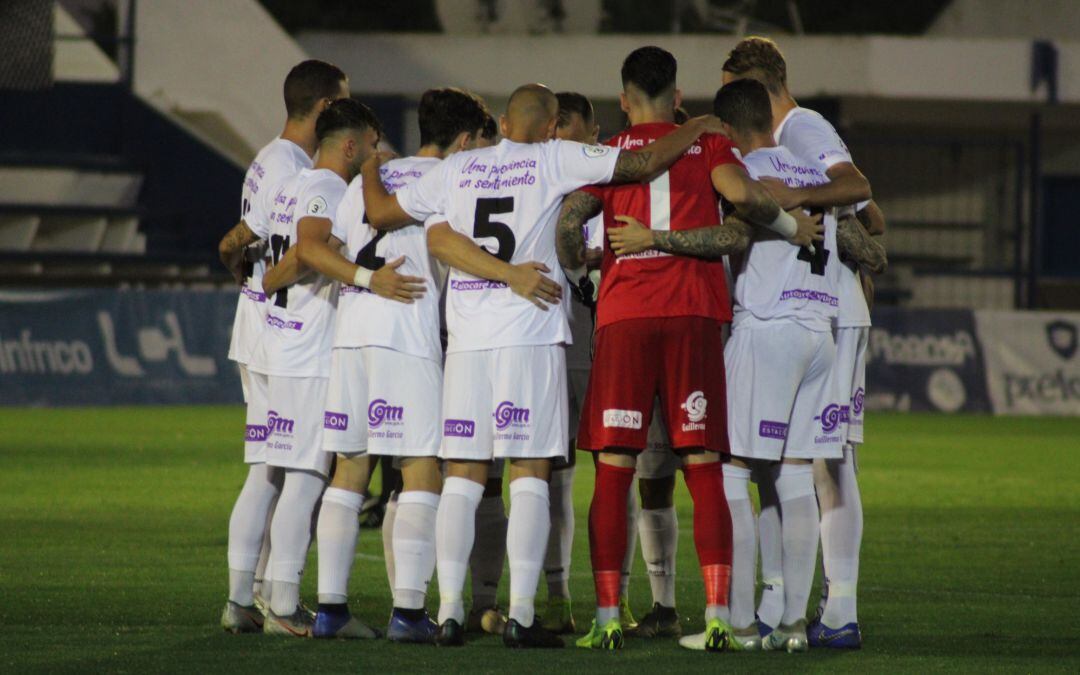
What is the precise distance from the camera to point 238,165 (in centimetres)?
2712

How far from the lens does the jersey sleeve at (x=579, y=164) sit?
253 inches

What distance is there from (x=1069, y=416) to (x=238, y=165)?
526 inches

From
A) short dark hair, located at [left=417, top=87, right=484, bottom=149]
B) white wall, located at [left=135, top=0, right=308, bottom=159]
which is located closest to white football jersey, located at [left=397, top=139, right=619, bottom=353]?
short dark hair, located at [left=417, top=87, right=484, bottom=149]

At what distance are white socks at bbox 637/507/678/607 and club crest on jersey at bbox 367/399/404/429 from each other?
1.14 m

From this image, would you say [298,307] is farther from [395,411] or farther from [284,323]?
[395,411]

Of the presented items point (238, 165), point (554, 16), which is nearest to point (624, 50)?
point (554, 16)

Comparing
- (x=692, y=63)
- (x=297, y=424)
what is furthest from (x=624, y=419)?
(x=692, y=63)

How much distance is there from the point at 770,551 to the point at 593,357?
3.47 ft

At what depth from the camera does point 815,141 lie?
271 inches

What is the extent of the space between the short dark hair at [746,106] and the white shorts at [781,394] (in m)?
0.81

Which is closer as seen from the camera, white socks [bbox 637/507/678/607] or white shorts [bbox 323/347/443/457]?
white shorts [bbox 323/347/443/457]

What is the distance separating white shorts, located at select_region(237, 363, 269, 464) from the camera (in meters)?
7.28

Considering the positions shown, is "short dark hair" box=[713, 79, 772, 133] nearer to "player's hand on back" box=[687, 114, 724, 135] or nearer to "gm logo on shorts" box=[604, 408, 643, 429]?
"player's hand on back" box=[687, 114, 724, 135]

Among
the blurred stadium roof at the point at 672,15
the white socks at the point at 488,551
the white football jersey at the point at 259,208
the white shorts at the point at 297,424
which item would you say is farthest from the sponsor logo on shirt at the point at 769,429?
the blurred stadium roof at the point at 672,15
